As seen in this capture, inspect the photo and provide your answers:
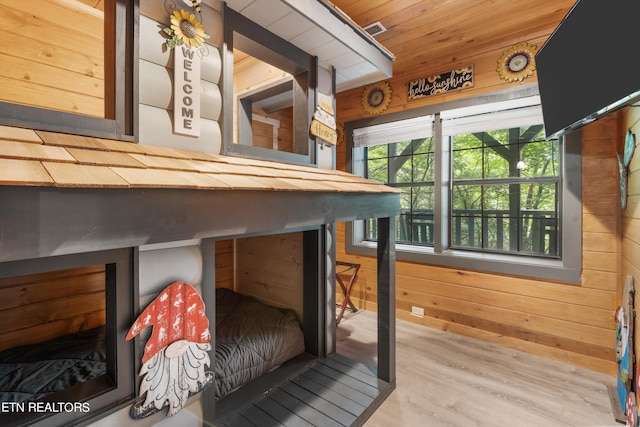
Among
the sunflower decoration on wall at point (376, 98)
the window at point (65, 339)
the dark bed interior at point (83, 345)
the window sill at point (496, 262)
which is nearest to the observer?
the window at point (65, 339)

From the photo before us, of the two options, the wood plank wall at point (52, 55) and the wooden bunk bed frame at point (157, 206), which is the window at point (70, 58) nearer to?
the wood plank wall at point (52, 55)

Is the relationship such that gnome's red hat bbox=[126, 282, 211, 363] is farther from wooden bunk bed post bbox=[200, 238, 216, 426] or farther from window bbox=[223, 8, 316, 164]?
window bbox=[223, 8, 316, 164]

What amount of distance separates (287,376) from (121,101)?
1.91 meters

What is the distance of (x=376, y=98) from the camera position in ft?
10.9

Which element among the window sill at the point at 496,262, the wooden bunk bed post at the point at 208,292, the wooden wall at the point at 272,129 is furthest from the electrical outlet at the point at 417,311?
the wooden wall at the point at 272,129

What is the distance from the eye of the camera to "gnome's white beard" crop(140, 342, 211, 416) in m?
1.18

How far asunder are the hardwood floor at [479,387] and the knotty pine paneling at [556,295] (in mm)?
146

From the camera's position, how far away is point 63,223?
0.64 m

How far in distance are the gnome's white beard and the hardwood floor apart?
3.63 feet

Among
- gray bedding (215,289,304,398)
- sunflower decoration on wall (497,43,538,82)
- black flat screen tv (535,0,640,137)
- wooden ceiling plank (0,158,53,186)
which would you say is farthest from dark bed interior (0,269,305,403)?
sunflower decoration on wall (497,43,538,82)

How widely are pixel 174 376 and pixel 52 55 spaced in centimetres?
233

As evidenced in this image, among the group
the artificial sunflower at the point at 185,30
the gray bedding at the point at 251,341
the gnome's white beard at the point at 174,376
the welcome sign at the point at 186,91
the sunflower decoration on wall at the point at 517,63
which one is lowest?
the gray bedding at the point at 251,341

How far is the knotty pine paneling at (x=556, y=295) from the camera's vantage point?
7.11ft

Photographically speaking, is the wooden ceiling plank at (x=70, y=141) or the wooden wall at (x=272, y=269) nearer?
the wooden ceiling plank at (x=70, y=141)
